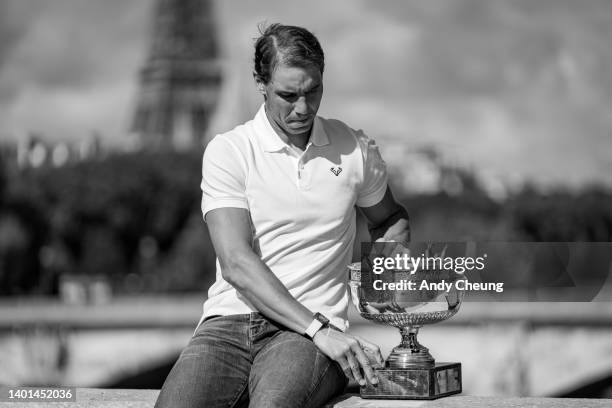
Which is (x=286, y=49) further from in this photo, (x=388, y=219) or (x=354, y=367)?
(x=354, y=367)

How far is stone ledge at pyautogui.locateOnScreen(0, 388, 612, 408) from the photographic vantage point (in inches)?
134

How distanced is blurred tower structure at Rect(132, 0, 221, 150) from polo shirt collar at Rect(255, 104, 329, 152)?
188ft

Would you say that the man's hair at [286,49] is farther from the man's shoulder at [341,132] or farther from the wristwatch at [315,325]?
the wristwatch at [315,325]

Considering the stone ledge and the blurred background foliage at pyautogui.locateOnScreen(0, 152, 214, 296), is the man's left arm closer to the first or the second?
the stone ledge

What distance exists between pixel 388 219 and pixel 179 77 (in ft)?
221

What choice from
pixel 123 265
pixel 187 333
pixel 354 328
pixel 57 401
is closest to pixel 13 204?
pixel 123 265

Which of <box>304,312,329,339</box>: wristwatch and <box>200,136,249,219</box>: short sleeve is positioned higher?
<box>200,136,249,219</box>: short sleeve

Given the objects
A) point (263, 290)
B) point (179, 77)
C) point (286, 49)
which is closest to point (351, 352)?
point (263, 290)

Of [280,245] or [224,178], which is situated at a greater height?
[224,178]

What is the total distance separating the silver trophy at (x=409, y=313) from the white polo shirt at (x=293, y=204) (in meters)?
0.11

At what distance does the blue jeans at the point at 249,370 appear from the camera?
131 inches

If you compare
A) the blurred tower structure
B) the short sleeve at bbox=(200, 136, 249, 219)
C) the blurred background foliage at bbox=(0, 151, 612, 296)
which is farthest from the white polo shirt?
the blurred tower structure

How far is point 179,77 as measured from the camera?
7056 cm

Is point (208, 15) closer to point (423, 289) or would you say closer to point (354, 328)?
point (354, 328)
